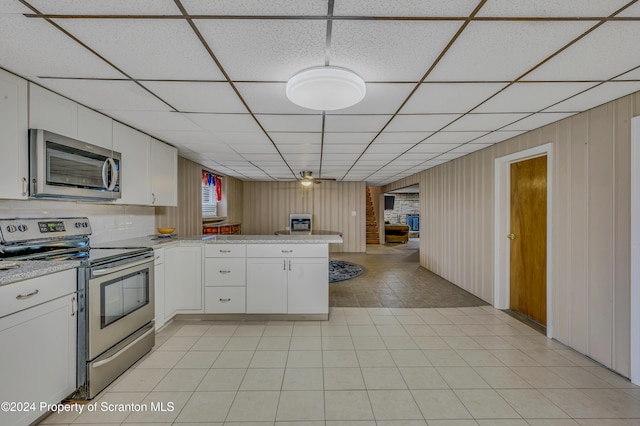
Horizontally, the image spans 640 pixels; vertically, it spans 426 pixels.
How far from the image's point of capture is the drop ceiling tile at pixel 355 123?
262cm

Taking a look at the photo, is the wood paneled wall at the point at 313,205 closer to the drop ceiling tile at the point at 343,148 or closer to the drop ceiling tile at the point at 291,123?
the drop ceiling tile at the point at 343,148

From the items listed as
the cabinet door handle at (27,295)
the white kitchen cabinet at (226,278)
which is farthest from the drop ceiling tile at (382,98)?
the cabinet door handle at (27,295)

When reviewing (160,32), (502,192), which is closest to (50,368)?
(160,32)

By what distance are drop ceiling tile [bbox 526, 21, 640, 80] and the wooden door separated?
1.58 meters

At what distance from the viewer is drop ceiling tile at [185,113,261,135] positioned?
264cm

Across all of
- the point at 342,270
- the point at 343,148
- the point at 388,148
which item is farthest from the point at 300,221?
the point at 388,148

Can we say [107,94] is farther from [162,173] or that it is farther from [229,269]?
[229,269]

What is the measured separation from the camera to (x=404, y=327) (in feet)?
10.3

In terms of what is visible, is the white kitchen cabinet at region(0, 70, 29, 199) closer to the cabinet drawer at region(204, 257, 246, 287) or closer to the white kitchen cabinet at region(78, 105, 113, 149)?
the white kitchen cabinet at region(78, 105, 113, 149)

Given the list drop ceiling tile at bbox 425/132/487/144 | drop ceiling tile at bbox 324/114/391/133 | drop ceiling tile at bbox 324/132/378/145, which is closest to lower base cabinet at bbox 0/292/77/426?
drop ceiling tile at bbox 324/114/391/133

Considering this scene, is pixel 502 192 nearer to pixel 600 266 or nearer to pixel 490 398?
pixel 600 266

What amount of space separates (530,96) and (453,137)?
120 cm

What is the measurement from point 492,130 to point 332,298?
2.96 m

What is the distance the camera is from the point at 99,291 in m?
1.98
